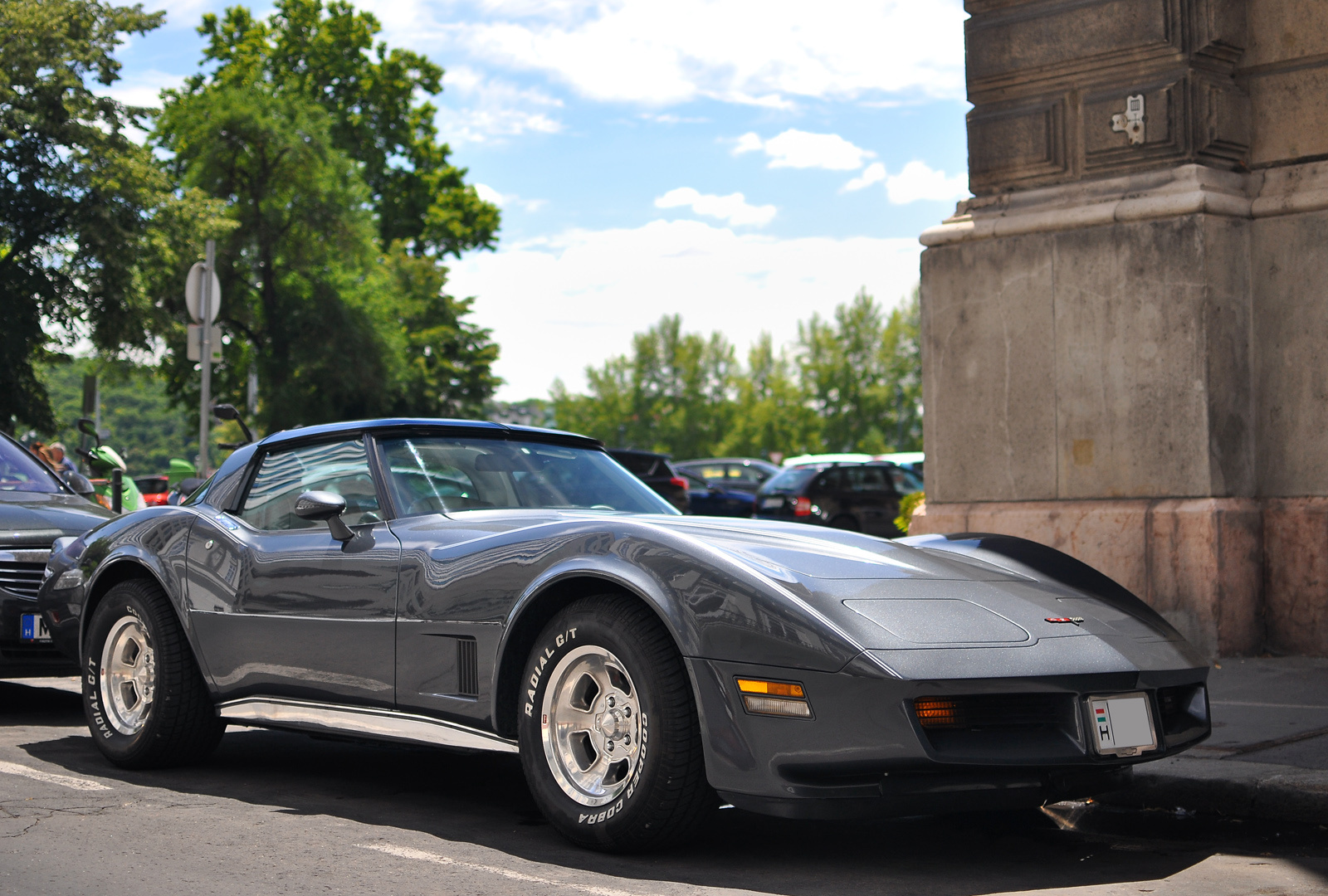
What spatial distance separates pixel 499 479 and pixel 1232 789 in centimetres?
272

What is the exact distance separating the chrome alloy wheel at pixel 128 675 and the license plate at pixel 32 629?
111 cm

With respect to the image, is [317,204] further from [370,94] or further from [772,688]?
[772,688]

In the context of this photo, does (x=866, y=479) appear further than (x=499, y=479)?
Yes

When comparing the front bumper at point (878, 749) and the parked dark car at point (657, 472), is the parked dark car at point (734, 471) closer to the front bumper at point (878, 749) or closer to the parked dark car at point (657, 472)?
the parked dark car at point (657, 472)

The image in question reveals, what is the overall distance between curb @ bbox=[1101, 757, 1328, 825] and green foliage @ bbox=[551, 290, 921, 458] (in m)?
69.9

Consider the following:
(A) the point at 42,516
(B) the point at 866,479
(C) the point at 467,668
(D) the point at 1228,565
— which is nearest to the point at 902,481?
(B) the point at 866,479

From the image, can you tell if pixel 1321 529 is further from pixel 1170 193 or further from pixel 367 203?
pixel 367 203

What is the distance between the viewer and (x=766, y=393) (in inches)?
3228

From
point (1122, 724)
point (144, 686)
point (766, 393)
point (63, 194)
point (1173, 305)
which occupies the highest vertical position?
point (63, 194)

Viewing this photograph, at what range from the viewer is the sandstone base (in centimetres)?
789

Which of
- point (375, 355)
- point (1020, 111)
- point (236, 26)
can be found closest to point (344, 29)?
point (236, 26)

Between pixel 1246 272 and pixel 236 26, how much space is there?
142 ft

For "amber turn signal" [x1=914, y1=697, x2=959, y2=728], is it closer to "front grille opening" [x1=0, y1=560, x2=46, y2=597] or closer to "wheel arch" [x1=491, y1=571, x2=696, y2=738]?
"wheel arch" [x1=491, y1=571, x2=696, y2=738]

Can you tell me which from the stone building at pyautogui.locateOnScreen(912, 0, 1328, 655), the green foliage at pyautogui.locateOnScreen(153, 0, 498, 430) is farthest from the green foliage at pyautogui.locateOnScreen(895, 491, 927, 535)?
the green foliage at pyautogui.locateOnScreen(153, 0, 498, 430)
